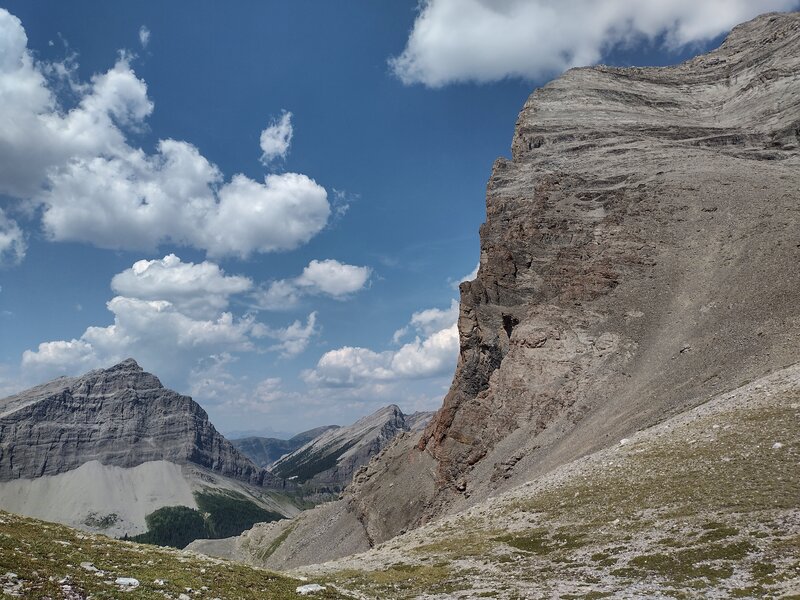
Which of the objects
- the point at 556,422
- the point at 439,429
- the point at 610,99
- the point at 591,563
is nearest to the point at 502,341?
the point at 439,429

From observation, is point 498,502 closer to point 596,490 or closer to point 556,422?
point 596,490

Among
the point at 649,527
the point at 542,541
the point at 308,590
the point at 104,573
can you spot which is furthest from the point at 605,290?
the point at 104,573

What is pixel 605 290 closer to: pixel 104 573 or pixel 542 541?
pixel 542 541

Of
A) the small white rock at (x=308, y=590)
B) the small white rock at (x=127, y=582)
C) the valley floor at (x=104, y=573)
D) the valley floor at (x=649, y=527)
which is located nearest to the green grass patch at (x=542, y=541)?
the valley floor at (x=649, y=527)

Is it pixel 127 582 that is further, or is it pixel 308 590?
pixel 308 590

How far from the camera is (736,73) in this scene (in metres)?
195

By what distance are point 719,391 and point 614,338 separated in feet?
123

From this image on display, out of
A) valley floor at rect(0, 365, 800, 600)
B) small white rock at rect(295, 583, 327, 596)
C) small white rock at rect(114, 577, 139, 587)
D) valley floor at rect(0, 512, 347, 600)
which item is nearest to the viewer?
valley floor at rect(0, 512, 347, 600)

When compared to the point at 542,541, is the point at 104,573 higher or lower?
higher

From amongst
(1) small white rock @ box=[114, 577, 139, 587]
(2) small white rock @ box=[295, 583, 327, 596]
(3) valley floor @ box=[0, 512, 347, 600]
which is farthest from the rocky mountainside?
(1) small white rock @ box=[114, 577, 139, 587]

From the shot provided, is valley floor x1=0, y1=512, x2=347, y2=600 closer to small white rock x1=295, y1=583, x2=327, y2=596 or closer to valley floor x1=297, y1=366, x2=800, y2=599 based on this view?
small white rock x1=295, y1=583, x2=327, y2=596

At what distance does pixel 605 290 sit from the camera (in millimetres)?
114812

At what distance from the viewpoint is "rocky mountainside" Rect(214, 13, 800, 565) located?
8150 centimetres

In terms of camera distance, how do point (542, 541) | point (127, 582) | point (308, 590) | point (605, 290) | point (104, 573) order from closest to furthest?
point (127, 582) < point (104, 573) < point (308, 590) < point (542, 541) < point (605, 290)
